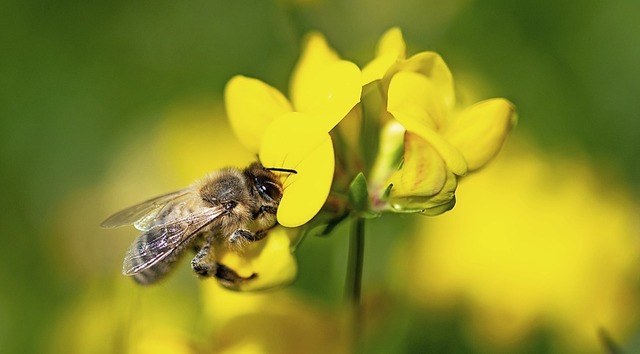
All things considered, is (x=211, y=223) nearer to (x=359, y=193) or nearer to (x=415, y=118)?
(x=359, y=193)

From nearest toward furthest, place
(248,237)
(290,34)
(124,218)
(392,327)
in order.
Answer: (248,237) → (124,218) → (392,327) → (290,34)

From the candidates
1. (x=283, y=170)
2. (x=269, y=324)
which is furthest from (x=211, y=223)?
(x=269, y=324)

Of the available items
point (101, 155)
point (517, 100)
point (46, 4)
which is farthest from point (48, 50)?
point (517, 100)

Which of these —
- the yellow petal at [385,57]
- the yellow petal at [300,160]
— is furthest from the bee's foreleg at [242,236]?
the yellow petal at [385,57]

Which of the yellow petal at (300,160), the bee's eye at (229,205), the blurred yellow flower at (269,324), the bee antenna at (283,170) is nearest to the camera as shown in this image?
the yellow petal at (300,160)

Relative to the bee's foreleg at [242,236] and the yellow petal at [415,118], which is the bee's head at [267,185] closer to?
the bee's foreleg at [242,236]

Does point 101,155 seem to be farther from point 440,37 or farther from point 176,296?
point 440,37
